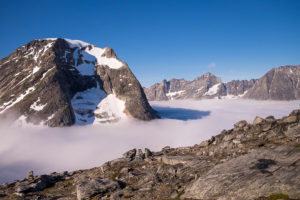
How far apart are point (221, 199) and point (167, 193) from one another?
8.40 meters

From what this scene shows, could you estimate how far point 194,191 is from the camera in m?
27.6

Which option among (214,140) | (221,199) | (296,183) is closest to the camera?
(296,183)

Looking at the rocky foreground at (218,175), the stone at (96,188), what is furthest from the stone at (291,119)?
the stone at (96,188)

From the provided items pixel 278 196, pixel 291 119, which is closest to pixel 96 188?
pixel 278 196

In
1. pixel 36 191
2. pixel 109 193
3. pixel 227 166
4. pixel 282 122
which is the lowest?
pixel 36 191

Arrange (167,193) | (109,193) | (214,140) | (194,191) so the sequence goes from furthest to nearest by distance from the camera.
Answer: (214,140)
(109,193)
(167,193)
(194,191)

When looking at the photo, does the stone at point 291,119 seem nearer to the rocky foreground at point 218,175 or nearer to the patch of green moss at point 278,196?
the rocky foreground at point 218,175

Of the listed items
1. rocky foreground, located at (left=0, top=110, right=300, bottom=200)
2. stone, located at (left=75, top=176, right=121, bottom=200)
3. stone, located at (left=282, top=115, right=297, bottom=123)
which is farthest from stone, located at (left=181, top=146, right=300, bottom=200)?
stone, located at (left=282, top=115, right=297, bottom=123)

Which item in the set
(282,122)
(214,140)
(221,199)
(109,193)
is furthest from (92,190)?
(282,122)

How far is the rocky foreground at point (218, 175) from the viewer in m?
24.6

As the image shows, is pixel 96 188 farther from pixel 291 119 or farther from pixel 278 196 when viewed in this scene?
pixel 291 119

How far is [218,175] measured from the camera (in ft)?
94.8

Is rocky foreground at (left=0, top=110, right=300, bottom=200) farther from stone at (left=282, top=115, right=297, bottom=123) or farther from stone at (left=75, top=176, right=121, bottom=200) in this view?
stone at (left=282, top=115, right=297, bottom=123)

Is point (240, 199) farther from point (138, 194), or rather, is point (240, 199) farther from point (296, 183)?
point (138, 194)
